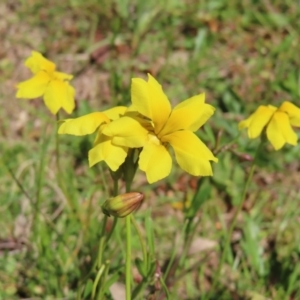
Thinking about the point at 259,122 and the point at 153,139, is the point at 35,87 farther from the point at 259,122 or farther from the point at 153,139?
the point at 259,122

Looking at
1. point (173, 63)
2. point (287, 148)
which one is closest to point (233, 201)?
point (287, 148)

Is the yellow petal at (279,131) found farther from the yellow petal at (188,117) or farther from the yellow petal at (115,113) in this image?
the yellow petal at (115,113)

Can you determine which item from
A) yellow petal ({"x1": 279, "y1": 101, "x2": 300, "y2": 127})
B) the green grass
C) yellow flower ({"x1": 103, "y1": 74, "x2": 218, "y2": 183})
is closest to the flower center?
yellow flower ({"x1": 103, "y1": 74, "x2": 218, "y2": 183})

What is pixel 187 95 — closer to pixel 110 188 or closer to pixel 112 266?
pixel 110 188

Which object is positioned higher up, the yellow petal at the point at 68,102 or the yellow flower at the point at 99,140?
the yellow flower at the point at 99,140

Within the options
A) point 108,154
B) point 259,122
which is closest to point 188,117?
point 108,154

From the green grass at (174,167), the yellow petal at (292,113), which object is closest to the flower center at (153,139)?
the green grass at (174,167)
